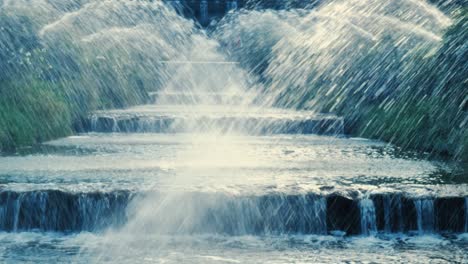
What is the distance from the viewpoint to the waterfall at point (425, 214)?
9039 millimetres

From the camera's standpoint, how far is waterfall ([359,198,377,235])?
29.7ft

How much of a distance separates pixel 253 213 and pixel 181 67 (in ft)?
72.3

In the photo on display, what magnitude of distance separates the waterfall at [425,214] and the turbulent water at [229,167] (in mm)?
16

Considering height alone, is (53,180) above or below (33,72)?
below

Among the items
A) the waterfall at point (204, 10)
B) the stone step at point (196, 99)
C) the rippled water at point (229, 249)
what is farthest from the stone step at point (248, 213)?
the waterfall at point (204, 10)

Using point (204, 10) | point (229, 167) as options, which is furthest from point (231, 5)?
point (229, 167)

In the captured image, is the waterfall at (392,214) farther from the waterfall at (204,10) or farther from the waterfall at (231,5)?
the waterfall at (204,10)

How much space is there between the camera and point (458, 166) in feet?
38.7

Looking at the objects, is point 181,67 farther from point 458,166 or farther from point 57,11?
point 458,166

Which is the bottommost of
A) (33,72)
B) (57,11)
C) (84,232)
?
(84,232)

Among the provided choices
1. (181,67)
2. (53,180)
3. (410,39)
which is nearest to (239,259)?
(53,180)

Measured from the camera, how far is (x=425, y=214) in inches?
357

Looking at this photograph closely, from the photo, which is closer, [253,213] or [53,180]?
[253,213]

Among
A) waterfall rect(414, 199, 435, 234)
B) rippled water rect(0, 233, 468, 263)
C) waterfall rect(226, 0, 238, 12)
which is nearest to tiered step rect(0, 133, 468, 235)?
waterfall rect(414, 199, 435, 234)
